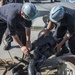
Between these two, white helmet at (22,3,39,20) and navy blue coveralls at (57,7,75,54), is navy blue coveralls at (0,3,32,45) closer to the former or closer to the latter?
white helmet at (22,3,39,20)

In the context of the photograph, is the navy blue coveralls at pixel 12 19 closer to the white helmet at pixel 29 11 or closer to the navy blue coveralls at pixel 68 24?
the white helmet at pixel 29 11

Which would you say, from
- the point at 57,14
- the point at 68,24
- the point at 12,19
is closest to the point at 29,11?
the point at 12,19

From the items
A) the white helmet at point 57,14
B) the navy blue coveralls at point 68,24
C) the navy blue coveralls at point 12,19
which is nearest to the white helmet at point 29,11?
the navy blue coveralls at point 12,19

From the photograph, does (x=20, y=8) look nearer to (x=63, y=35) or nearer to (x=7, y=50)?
(x=63, y=35)

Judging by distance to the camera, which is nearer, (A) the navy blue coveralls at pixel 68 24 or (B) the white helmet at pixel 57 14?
(B) the white helmet at pixel 57 14

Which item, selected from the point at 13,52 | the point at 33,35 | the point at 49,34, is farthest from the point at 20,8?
the point at 33,35

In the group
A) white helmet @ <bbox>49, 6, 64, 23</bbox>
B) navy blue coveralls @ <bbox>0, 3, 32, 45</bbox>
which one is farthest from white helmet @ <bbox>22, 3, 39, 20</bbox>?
white helmet @ <bbox>49, 6, 64, 23</bbox>

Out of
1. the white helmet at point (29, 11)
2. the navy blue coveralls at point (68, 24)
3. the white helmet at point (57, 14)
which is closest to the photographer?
the white helmet at point (29, 11)

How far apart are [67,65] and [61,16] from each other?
0.93 m

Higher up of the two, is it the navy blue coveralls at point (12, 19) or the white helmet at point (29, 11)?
the white helmet at point (29, 11)

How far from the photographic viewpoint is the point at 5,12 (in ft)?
20.4

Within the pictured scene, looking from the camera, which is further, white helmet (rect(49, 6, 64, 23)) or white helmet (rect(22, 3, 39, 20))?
white helmet (rect(49, 6, 64, 23))

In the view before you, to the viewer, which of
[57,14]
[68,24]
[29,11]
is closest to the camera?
[29,11]

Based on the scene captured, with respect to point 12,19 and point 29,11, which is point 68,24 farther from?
point 12,19
